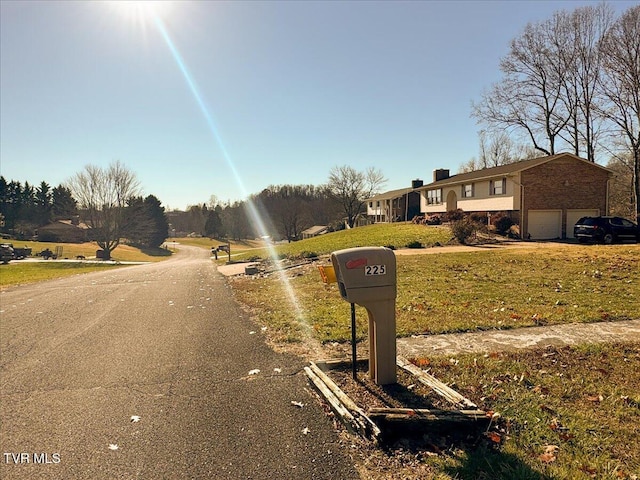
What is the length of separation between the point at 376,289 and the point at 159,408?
2444 millimetres

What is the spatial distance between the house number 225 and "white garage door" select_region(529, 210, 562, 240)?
85.8 ft

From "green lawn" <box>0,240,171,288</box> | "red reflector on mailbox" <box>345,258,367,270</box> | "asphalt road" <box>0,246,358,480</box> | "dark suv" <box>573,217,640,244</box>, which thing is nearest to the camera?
"asphalt road" <box>0,246,358,480</box>

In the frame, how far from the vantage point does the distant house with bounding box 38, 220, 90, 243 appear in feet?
246

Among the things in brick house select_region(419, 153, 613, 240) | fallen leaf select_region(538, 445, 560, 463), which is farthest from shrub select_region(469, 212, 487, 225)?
fallen leaf select_region(538, 445, 560, 463)

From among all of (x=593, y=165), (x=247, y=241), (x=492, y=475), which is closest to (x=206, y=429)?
(x=492, y=475)

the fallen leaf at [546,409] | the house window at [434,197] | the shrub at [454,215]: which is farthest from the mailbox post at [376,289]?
the house window at [434,197]

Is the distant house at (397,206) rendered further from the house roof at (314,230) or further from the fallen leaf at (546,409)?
the fallen leaf at (546,409)

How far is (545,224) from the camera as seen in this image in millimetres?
26531

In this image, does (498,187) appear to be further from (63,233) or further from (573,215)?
(63,233)

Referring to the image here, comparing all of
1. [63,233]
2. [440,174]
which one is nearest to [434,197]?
[440,174]

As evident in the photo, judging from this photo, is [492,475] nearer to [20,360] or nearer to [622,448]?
[622,448]

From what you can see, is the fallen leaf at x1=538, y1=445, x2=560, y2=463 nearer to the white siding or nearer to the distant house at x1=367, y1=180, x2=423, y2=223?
the white siding

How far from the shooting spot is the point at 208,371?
488cm

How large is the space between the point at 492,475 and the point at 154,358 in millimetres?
4459
